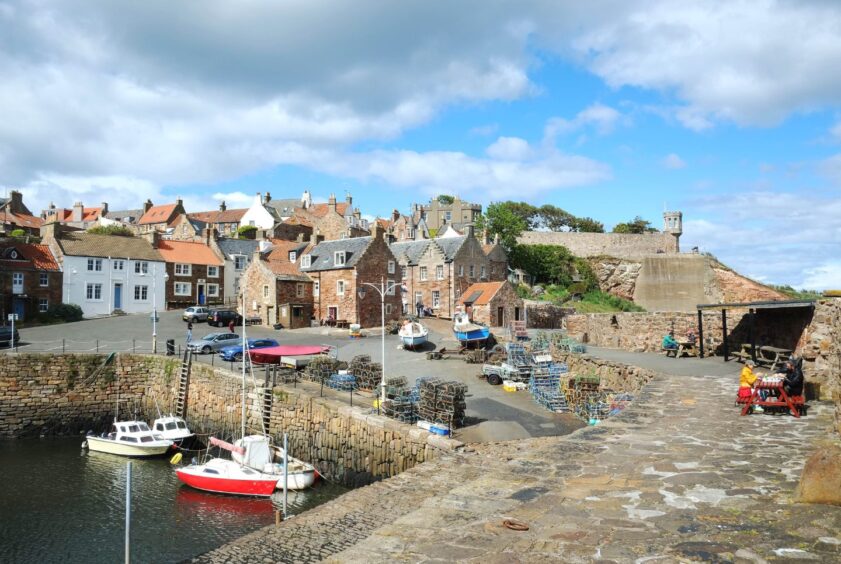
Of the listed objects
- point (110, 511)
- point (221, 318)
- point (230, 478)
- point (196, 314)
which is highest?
point (196, 314)

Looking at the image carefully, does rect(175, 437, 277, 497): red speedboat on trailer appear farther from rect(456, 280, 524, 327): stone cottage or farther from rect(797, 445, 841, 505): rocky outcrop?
rect(456, 280, 524, 327): stone cottage

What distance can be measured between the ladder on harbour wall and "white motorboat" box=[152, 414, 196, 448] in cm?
330

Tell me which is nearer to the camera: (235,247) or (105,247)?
(105,247)

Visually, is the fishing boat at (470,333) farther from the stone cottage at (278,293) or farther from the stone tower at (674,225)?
the stone tower at (674,225)

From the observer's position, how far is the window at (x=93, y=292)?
48.7 metres

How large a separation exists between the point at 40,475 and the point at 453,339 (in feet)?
86.7

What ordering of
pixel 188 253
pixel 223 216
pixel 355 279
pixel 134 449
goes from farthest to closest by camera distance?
pixel 223 216, pixel 188 253, pixel 355 279, pixel 134 449

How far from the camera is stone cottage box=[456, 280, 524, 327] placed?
46.0 metres

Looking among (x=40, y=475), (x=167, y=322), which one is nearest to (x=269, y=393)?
(x=40, y=475)

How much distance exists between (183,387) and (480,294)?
25467mm

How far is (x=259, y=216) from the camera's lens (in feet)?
300

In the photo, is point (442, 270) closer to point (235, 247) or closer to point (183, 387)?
point (235, 247)

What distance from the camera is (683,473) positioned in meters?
8.70

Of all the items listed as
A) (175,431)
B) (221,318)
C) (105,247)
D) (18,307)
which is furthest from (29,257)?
(175,431)
